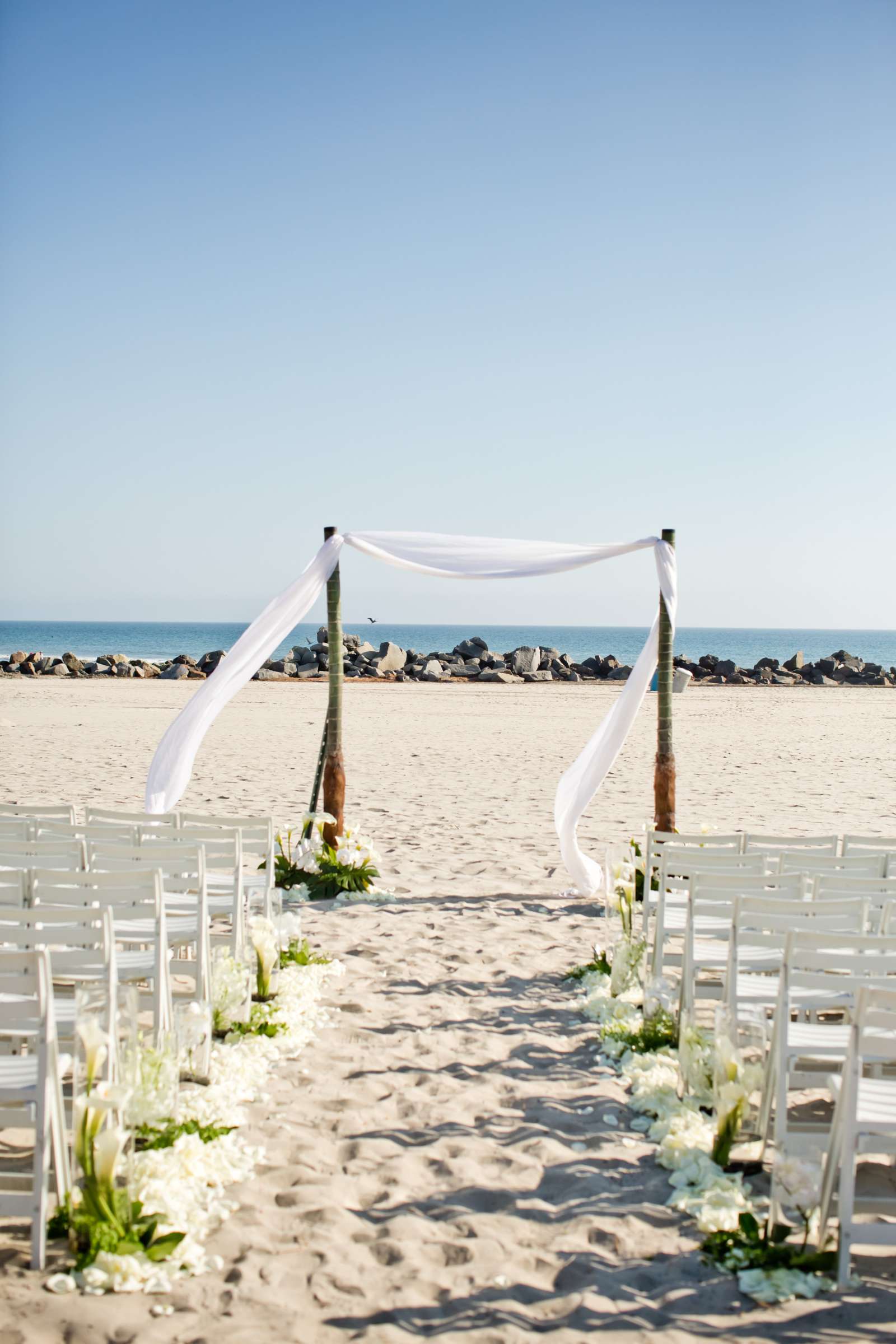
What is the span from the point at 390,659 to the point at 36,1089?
37.7 metres

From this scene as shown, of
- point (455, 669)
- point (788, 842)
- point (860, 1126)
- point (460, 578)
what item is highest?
point (460, 578)

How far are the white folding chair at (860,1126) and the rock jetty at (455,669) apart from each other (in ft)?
108

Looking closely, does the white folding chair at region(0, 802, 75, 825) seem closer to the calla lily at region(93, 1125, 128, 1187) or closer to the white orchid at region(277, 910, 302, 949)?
the white orchid at region(277, 910, 302, 949)

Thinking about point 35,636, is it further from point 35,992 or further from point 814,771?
Result: point 35,992

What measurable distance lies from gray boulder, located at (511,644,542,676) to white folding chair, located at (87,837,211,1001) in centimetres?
3401

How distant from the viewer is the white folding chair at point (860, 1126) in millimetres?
3027

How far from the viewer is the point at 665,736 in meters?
8.09

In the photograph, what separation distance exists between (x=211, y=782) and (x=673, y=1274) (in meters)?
10.4

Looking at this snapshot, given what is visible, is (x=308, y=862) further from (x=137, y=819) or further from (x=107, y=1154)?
(x=107, y=1154)

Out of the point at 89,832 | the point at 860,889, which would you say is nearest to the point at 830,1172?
the point at 860,889

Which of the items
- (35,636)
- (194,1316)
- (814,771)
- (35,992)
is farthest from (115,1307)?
(35,636)

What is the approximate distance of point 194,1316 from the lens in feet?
9.48

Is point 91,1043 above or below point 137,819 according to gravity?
below

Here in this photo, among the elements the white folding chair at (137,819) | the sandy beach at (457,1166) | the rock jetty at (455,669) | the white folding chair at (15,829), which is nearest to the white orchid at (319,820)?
the sandy beach at (457,1166)
